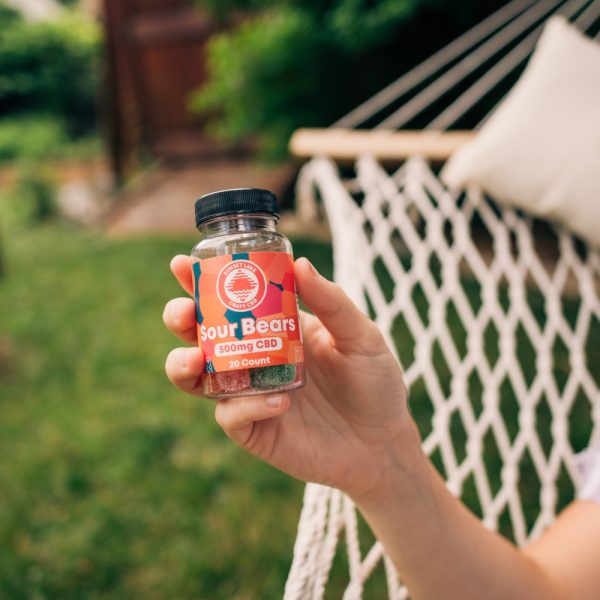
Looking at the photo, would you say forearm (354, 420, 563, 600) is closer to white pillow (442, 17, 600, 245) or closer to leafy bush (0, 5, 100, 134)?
white pillow (442, 17, 600, 245)

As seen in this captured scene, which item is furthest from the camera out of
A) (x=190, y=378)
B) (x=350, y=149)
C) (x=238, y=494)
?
(x=238, y=494)

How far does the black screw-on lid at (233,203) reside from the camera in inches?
24.4

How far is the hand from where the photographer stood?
626mm

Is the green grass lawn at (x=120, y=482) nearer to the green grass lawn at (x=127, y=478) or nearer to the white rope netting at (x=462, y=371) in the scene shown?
the green grass lawn at (x=127, y=478)

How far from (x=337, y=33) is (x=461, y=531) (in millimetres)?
2597

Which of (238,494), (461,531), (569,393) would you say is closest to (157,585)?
(238,494)

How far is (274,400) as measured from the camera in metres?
0.58

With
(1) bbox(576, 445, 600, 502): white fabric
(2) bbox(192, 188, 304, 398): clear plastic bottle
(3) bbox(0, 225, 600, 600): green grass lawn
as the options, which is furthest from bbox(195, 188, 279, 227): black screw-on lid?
(3) bbox(0, 225, 600, 600): green grass lawn

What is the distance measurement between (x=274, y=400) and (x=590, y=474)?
606mm

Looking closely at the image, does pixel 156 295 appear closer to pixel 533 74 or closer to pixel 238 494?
pixel 238 494

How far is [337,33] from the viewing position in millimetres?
2756

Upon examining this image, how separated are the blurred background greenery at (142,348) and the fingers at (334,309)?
0.96 meters

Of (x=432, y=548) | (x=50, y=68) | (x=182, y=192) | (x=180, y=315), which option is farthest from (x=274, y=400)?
(x=50, y=68)

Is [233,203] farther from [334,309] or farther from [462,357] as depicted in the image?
[462,357]
